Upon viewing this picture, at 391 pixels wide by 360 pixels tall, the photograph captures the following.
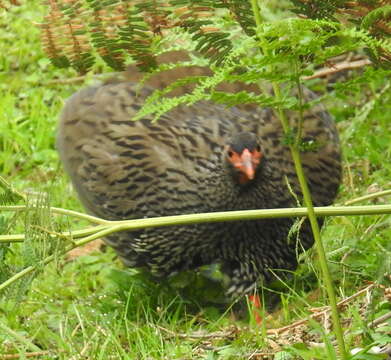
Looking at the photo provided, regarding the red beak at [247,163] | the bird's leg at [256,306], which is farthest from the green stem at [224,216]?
the red beak at [247,163]

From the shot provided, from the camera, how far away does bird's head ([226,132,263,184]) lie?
4895 mm

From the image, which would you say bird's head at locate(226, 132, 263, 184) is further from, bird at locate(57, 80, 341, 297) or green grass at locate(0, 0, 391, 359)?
green grass at locate(0, 0, 391, 359)

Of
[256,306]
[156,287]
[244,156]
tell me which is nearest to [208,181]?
[244,156]

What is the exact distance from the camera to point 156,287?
18.3ft

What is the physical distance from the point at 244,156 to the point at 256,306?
714 millimetres

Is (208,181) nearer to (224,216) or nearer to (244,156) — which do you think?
(244,156)

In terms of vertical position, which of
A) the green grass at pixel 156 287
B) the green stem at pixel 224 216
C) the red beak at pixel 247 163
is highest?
the green stem at pixel 224 216

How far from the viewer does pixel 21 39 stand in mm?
8547

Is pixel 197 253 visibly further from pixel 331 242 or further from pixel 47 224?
pixel 47 224

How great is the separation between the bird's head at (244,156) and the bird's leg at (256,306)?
1.93 feet

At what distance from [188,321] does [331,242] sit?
0.85 meters

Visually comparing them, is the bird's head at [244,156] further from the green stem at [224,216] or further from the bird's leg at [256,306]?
the green stem at [224,216]

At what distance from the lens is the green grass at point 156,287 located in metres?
3.76

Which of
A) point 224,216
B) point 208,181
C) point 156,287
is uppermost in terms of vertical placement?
point 224,216
